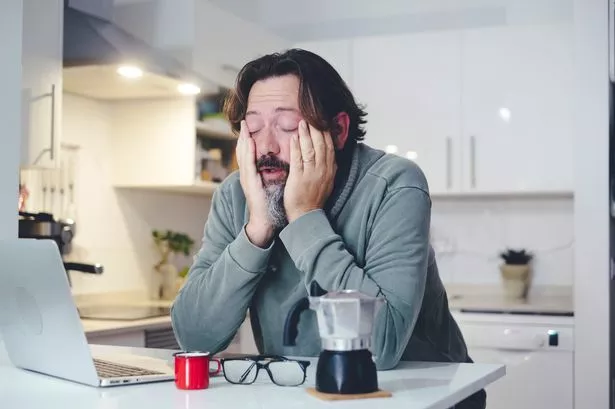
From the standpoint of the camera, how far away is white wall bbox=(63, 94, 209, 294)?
395 cm

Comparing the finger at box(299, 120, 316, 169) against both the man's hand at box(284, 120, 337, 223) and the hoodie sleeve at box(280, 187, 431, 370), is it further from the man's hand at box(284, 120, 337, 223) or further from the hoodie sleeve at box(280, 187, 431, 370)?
the hoodie sleeve at box(280, 187, 431, 370)

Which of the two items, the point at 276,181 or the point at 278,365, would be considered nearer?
the point at 278,365

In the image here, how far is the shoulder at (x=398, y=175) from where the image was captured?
71.1 inches

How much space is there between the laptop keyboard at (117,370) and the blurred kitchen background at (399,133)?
1.83 meters

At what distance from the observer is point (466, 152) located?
13.4ft

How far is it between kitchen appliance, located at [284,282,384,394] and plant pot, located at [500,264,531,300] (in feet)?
9.42

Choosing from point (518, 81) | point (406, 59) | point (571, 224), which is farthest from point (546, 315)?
point (406, 59)

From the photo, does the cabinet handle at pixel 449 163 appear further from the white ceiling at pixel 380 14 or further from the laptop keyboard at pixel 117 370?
the laptop keyboard at pixel 117 370

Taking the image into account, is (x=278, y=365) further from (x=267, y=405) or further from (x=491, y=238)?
(x=491, y=238)

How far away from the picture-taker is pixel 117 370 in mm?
1584

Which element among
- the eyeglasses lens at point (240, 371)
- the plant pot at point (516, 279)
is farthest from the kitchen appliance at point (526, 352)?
the eyeglasses lens at point (240, 371)

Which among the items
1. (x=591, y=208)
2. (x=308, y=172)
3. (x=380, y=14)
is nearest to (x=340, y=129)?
(x=308, y=172)

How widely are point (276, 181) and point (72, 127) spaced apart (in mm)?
2267

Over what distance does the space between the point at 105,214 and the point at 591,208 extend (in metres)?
2.18
